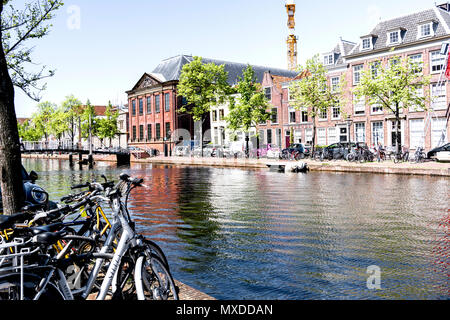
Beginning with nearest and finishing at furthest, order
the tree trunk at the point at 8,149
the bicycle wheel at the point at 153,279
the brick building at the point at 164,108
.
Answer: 1. the bicycle wheel at the point at 153,279
2. the tree trunk at the point at 8,149
3. the brick building at the point at 164,108

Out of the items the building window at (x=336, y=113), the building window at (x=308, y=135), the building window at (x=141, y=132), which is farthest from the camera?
the building window at (x=141, y=132)

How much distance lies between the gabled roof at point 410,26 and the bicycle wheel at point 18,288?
4018 cm

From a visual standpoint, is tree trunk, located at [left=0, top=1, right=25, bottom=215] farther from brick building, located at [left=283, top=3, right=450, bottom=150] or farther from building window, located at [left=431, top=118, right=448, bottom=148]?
building window, located at [left=431, top=118, right=448, bottom=148]

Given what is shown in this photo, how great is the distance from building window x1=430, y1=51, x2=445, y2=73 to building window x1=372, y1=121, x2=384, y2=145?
6567 millimetres

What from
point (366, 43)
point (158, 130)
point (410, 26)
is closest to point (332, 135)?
point (366, 43)

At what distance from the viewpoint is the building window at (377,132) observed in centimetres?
4022

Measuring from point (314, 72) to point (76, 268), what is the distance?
35.5 m

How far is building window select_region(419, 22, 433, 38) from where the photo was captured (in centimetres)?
3730

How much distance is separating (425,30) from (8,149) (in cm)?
3957

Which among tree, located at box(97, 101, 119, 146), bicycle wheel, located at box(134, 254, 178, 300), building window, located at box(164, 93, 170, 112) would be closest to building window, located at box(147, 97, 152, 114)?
building window, located at box(164, 93, 170, 112)

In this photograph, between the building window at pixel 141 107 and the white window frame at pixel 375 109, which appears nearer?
the white window frame at pixel 375 109

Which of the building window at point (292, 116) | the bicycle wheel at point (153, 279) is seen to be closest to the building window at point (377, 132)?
the building window at point (292, 116)

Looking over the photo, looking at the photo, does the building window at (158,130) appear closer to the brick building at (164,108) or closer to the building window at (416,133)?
the brick building at (164,108)
